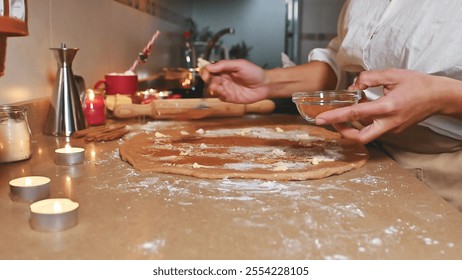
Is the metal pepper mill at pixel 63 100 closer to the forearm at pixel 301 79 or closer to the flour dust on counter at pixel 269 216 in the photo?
the flour dust on counter at pixel 269 216

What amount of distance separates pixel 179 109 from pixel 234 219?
0.94 meters

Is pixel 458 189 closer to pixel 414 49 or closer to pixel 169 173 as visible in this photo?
pixel 414 49

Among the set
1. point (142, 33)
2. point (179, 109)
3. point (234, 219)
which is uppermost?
point (142, 33)

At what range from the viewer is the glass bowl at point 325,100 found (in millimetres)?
861

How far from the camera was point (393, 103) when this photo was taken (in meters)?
0.80

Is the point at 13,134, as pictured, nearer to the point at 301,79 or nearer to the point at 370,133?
the point at 370,133

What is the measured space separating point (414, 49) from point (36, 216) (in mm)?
807

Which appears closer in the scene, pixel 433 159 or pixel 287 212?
pixel 287 212

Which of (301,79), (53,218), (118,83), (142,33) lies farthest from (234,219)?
→ (142,33)

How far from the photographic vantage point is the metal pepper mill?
46.4 inches

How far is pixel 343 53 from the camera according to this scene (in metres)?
1.23

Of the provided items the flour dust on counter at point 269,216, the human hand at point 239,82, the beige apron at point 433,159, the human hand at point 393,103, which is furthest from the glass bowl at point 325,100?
the human hand at point 239,82

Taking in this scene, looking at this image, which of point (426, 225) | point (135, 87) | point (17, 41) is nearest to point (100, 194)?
point (426, 225)

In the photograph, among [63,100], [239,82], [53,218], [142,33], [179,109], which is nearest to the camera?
[53,218]
